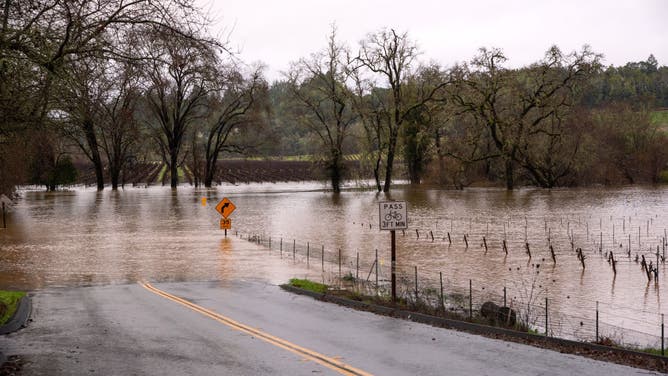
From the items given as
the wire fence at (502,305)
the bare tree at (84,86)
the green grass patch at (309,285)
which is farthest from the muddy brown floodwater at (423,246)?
the bare tree at (84,86)

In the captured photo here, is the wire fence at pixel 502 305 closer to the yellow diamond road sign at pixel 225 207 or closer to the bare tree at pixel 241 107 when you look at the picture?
the yellow diamond road sign at pixel 225 207

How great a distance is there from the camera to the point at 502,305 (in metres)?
19.1

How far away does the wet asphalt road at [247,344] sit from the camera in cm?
1099

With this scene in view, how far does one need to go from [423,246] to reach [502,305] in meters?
15.5

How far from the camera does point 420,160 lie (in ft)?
305

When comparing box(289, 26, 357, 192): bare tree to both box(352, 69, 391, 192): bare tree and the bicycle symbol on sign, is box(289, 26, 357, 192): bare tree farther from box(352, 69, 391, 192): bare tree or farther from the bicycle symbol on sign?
the bicycle symbol on sign

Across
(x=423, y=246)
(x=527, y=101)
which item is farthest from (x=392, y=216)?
(x=527, y=101)

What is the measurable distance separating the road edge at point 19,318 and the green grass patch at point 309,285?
305 inches

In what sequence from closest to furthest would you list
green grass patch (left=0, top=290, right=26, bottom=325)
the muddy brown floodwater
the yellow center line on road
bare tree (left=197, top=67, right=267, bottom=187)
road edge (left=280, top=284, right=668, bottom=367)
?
the yellow center line on road, road edge (left=280, top=284, right=668, bottom=367), green grass patch (left=0, top=290, right=26, bottom=325), the muddy brown floodwater, bare tree (left=197, top=67, right=267, bottom=187)

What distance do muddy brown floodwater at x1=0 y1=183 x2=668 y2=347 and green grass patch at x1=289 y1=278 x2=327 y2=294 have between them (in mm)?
2991

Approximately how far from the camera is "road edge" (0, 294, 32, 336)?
1418 centimetres

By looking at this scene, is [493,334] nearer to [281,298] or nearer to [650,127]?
[281,298]

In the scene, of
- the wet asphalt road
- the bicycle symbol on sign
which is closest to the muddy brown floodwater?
the wet asphalt road

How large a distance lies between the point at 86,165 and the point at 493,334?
155 metres
